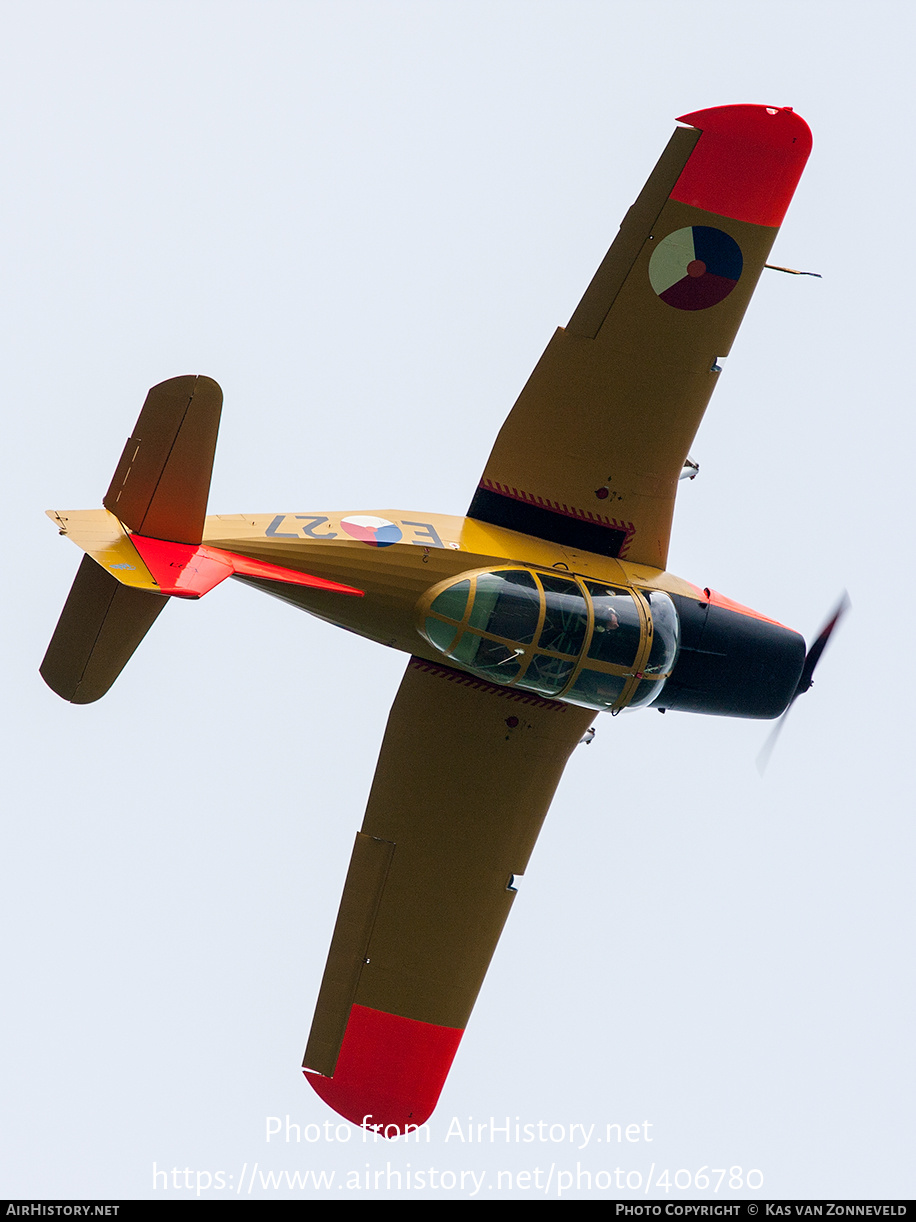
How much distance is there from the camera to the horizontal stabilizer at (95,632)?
12.7 metres

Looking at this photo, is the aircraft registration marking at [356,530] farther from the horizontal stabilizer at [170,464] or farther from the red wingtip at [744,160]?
the red wingtip at [744,160]

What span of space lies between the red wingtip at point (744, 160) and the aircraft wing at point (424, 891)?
203 inches

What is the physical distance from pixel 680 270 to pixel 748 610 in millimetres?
3510

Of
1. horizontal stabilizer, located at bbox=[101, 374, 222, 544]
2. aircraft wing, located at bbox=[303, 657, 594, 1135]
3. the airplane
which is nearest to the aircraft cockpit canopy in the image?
the airplane

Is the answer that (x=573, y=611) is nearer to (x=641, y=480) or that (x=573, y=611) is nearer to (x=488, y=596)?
(x=488, y=596)

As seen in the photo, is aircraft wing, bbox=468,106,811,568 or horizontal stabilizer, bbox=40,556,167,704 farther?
aircraft wing, bbox=468,106,811,568

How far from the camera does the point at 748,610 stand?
14500 mm

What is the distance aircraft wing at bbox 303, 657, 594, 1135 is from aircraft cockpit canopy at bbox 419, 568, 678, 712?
129 cm

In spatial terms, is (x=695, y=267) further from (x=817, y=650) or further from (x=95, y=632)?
(x=95, y=632)

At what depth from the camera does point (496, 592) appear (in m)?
12.9

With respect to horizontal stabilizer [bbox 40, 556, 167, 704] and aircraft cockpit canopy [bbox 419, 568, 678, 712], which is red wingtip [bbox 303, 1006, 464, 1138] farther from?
horizontal stabilizer [bbox 40, 556, 167, 704]

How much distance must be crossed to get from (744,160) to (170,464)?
6020 millimetres

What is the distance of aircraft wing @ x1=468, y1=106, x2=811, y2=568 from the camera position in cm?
1317
